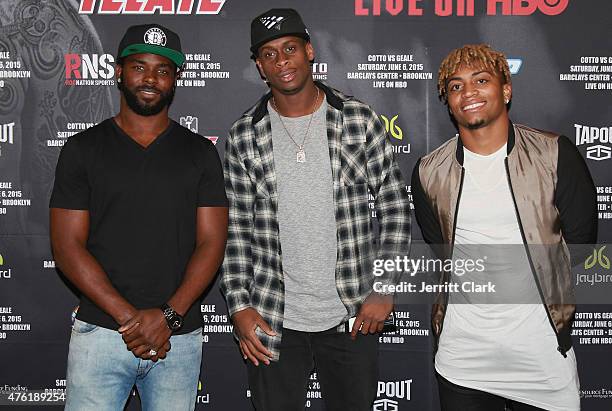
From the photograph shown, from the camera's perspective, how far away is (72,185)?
229cm

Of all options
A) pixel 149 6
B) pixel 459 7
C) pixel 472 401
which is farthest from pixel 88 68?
pixel 472 401

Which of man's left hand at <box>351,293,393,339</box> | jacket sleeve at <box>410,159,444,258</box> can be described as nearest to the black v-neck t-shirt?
man's left hand at <box>351,293,393,339</box>

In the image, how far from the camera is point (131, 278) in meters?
2.31

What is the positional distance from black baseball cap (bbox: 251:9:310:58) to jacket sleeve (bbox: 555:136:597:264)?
1068 millimetres

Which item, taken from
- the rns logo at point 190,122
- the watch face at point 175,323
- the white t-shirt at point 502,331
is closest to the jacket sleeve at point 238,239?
the watch face at point 175,323

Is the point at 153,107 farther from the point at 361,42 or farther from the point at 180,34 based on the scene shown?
the point at 361,42

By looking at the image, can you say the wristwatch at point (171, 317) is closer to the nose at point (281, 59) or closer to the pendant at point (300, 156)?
the pendant at point (300, 156)

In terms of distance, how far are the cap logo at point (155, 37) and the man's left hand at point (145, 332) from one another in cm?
99

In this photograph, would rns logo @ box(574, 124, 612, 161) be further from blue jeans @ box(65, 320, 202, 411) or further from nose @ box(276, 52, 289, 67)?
blue jeans @ box(65, 320, 202, 411)

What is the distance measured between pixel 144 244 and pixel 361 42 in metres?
1.55

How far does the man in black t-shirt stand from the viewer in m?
2.28

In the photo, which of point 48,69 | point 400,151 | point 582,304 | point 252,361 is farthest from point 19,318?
point 582,304

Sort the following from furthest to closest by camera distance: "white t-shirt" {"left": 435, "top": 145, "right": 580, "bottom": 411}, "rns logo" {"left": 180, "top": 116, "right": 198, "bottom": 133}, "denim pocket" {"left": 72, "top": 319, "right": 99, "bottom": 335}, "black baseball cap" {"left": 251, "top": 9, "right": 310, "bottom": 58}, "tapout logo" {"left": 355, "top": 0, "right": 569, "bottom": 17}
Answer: "rns logo" {"left": 180, "top": 116, "right": 198, "bottom": 133} < "tapout logo" {"left": 355, "top": 0, "right": 569, "bottom": 17} < "black baseball cap" {"left": 251, "top": 9, "right": 310, "bottom": 58} < "denim pocket" {"left": 72, "top": 319, "right": 99, "bottom": 335} < "white t-shirt" {"left": 435, "top": 145, "right": 580, "bottom": 411}

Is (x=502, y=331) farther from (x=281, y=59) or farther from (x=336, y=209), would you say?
(x=281, y=59)
